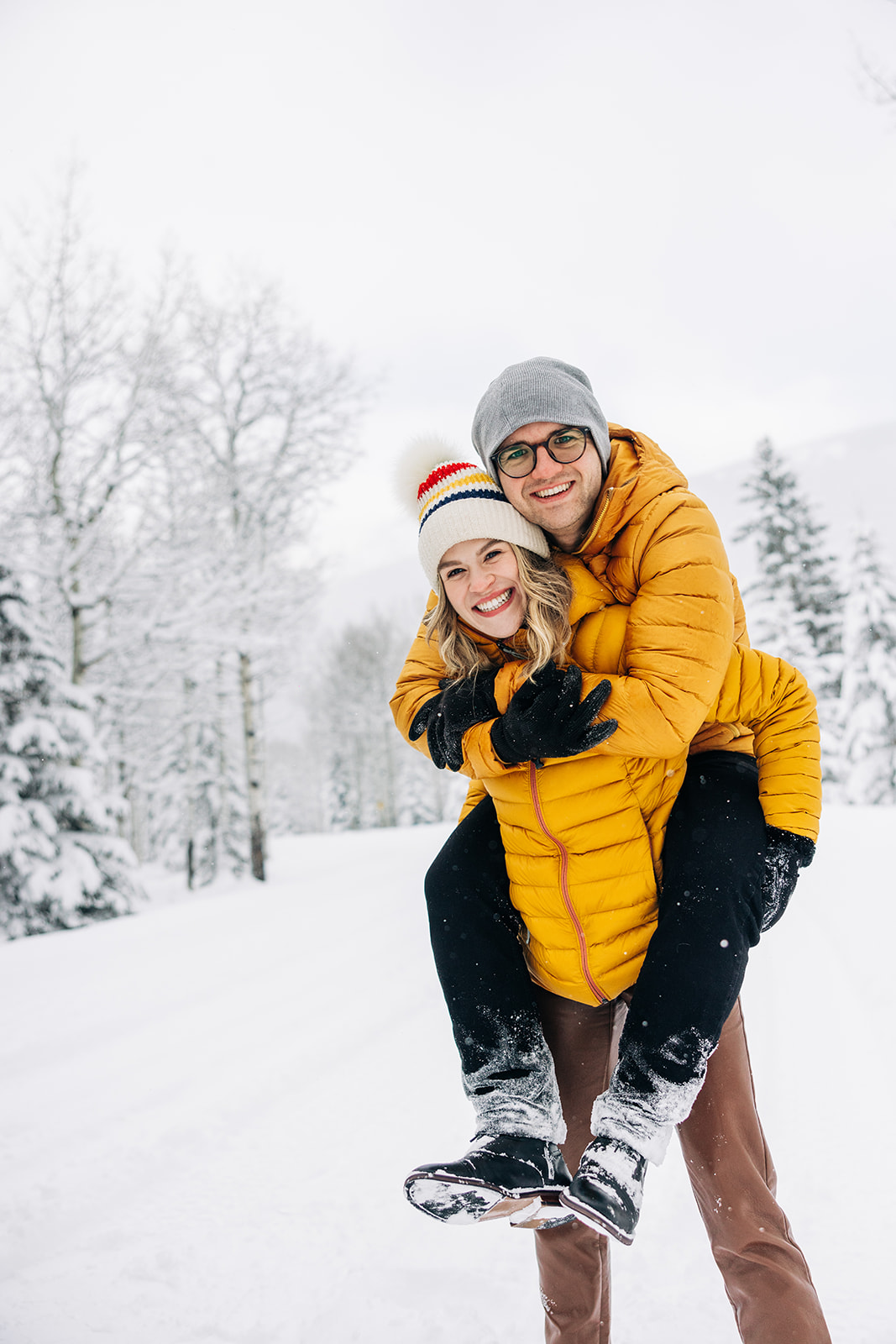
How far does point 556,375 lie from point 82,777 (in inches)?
380

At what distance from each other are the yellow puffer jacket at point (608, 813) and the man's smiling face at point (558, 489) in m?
0.19

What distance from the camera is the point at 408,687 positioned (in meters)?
2.27

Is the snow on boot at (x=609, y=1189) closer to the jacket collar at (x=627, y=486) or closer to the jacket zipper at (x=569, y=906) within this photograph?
the jacket zipper at (x=569, y=906)

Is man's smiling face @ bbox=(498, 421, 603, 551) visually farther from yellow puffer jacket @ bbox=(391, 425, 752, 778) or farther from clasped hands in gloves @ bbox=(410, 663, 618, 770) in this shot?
clasped hands in gloves @ bbox=(410, 663, 618, 770)

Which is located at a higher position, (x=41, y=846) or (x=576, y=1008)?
(x=576, y=1008)

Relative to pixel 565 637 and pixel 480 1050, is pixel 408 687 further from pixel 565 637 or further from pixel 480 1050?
pixel 480 1050

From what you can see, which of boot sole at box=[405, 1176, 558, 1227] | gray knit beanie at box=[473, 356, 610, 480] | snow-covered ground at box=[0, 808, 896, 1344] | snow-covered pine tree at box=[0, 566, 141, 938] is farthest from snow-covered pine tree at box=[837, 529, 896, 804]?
boot sole at box=[405, 1176, 558, 1227]

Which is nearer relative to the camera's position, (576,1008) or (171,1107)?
(576,1008)

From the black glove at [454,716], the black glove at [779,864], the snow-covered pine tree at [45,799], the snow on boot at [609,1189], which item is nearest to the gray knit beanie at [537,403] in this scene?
the black glove at [454,716]

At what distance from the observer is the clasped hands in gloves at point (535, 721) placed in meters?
1.73

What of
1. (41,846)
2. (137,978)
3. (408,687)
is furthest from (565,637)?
(41,846)

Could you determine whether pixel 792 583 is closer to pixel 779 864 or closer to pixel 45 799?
pixel 45 799

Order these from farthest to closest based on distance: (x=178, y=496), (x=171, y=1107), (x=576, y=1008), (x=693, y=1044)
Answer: (x=178, y=496), (x=171, y=1107), (x=576, y=1008), (x=693, y=1044)

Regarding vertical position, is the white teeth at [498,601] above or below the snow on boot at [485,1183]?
above
